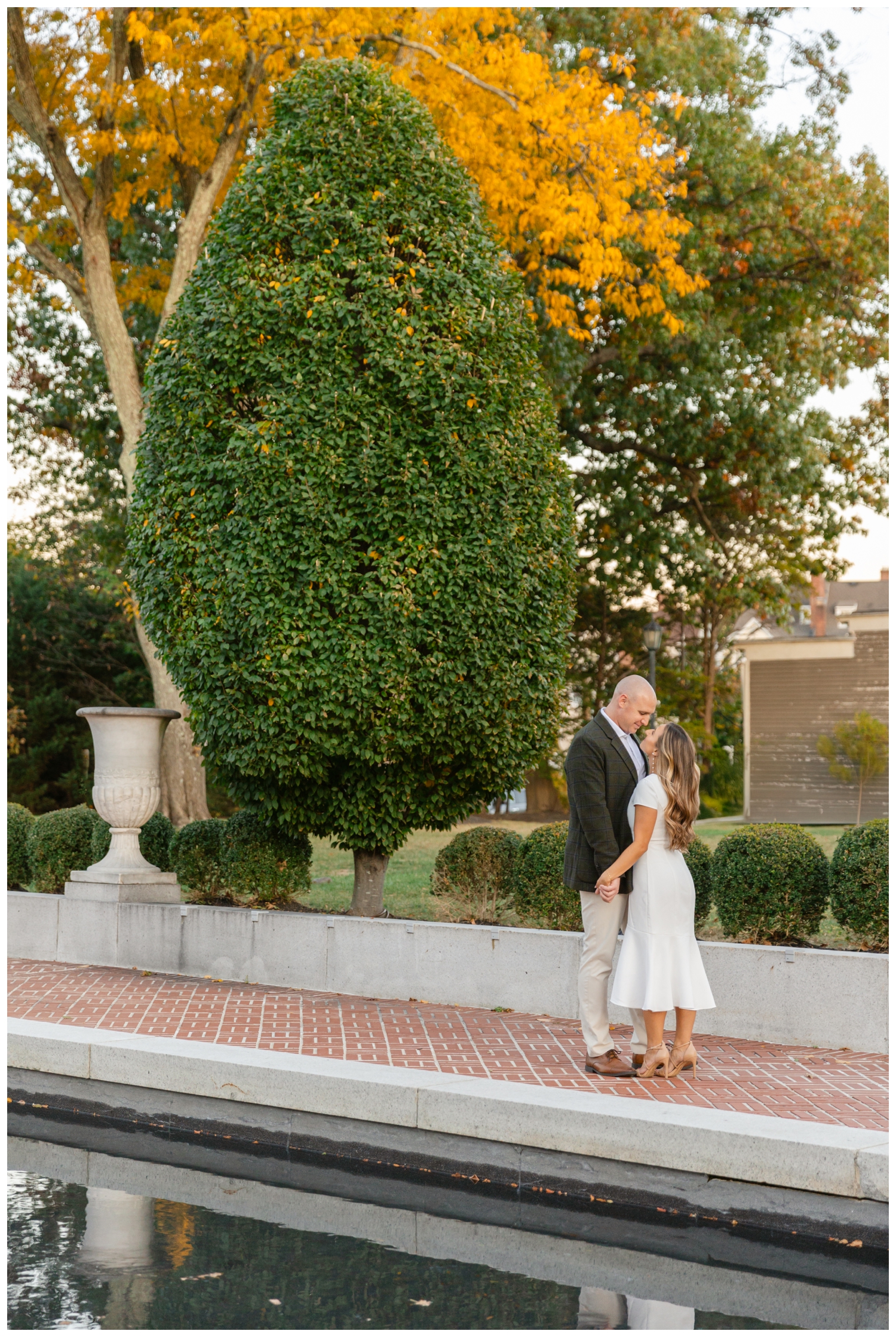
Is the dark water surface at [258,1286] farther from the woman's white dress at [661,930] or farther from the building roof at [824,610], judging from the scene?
the building roof at [824,610]

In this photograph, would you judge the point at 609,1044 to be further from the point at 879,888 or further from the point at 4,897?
the point at 4,897

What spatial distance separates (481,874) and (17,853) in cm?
487

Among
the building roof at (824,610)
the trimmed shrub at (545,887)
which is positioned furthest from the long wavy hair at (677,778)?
the building roof at (824,610)

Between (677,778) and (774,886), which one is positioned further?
(774,886)

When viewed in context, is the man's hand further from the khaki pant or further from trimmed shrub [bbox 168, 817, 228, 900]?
trimmed shrub [bbox 168, 817, 228, 900]

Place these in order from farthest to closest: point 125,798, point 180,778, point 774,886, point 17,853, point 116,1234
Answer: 1. point 180,778
2. point 17,853
3. point 125,798
4. point 774,886
5. point 116,1234

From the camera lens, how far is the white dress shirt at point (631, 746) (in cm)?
665

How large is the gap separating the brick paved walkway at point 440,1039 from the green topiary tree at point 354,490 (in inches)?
56.8

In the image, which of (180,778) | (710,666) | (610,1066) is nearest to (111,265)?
(180,778)

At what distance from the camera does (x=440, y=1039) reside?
24.4 feet

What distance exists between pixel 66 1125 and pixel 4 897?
420 centimetres

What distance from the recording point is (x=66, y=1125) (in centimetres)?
687

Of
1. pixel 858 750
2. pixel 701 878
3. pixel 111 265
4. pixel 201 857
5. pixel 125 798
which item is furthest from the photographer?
pixel 858 750

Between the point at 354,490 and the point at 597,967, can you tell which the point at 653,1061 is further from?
the point at 354,490
